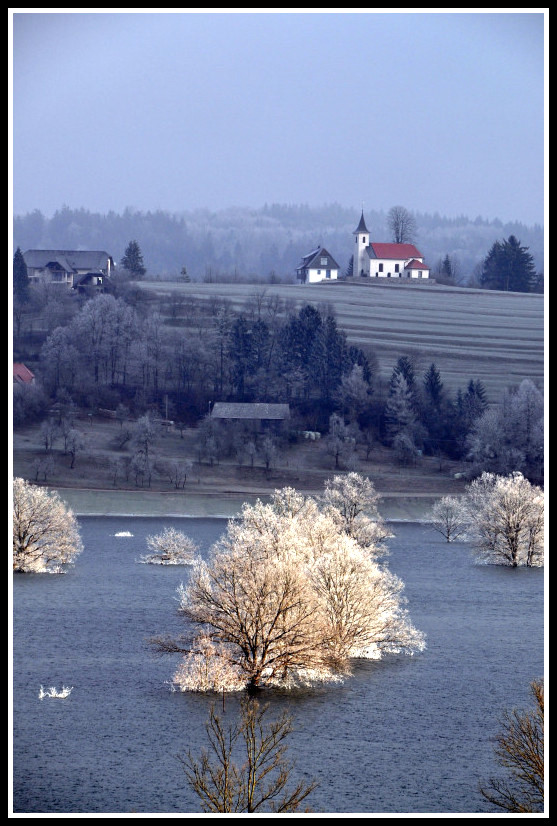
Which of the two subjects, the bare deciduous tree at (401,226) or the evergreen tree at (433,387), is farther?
the bare deciduous tree at (401,226)

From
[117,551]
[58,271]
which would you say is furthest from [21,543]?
[58,271]

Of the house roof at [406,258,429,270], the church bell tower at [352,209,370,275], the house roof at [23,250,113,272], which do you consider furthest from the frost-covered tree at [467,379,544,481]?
the church bell tower at [352,209,370,275]

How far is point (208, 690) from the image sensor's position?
31.6m

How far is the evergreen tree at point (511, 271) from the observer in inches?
5889

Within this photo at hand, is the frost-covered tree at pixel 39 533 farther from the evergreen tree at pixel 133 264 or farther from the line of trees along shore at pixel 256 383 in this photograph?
the evergreen tree at pixel 133 264

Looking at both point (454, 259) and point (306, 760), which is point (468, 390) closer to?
point (454, 259)

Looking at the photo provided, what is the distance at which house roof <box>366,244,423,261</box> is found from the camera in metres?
158

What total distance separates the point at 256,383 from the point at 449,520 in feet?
150

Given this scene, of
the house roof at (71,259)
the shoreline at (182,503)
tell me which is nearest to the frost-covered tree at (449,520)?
the shoreline at (182,503)

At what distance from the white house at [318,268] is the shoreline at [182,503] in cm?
7624

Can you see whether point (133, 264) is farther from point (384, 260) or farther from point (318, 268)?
point (384, 260)

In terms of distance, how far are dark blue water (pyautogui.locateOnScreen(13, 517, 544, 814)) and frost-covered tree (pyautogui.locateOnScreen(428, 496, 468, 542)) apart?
70.8 ft

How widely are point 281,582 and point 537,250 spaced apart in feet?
517

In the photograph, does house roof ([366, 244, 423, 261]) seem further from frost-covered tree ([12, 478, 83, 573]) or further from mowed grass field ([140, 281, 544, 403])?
frost-covered tree ([12, 478, 83, 573])
